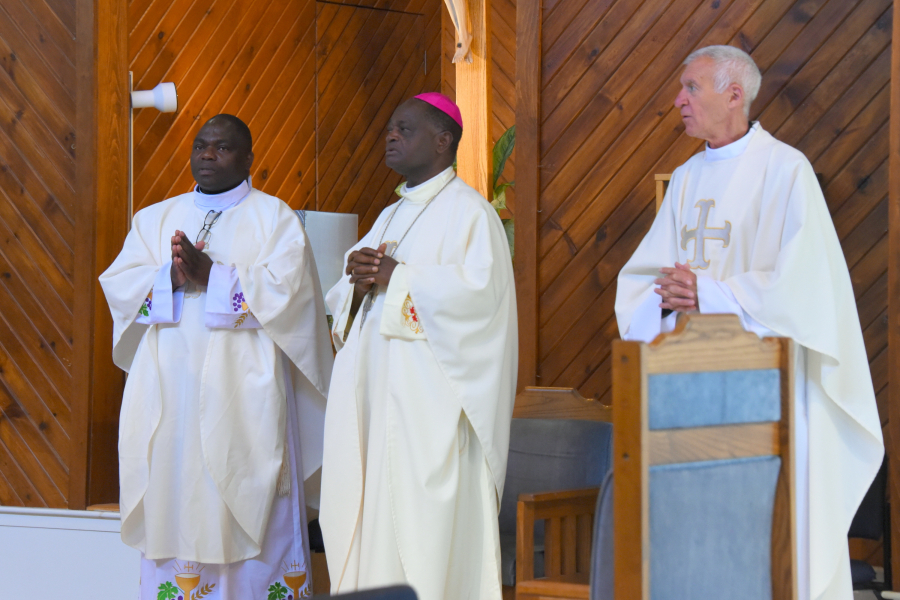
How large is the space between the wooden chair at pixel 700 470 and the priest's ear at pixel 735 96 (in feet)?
3.92

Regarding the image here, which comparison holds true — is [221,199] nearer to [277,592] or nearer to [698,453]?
[277,592]

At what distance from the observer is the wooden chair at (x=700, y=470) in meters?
1.91

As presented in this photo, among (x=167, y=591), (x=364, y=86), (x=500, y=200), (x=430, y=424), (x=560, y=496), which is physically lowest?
(x=167, y=591)

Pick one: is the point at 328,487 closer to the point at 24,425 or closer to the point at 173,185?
the point at 24,425

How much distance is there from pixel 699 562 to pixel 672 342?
453mm

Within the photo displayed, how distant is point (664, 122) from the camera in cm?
416

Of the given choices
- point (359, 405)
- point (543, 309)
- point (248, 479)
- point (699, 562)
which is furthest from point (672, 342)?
point (543, 309)

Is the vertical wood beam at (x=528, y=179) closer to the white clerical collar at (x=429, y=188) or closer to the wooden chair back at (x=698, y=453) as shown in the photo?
the white clerical collar at (x=429, y=188)

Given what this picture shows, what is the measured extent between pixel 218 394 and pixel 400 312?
89 cm

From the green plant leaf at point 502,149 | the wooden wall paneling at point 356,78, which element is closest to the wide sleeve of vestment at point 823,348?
the green plant leaf at point 502,149

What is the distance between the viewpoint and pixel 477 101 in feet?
18.8

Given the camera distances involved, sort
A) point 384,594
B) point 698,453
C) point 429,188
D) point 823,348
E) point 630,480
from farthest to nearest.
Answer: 1. point 429,188
2. point 823,348
3. point 698,453
4. point 630,480
5. point 384,594

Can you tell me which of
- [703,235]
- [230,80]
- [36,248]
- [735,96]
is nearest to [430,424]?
[703,235]

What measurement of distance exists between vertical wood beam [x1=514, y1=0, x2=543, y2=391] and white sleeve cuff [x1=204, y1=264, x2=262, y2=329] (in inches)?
51.1
